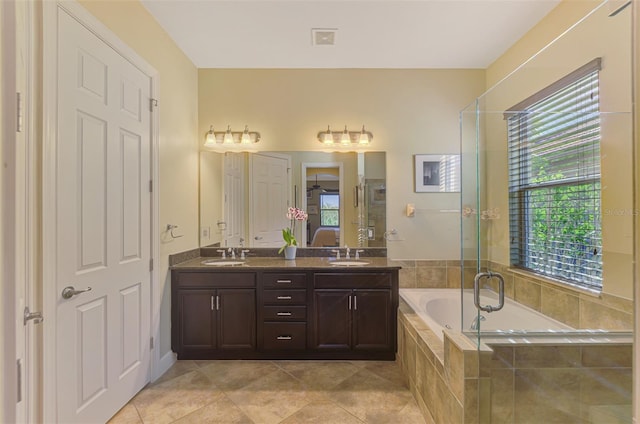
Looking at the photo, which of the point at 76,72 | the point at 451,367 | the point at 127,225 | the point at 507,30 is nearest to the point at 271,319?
the point at 127,225

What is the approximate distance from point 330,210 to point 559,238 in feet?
6.33

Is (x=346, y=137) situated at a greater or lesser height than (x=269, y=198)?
greater

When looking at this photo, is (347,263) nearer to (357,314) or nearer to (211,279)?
(357,314)

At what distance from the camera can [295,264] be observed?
2.77 m

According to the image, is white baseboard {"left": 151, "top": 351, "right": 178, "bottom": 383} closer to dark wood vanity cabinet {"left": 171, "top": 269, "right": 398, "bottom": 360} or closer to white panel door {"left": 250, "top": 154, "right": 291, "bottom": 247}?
dark wood vanity cabinet {"left": 171, "top": 269, "right": 398, "bottom": 360}

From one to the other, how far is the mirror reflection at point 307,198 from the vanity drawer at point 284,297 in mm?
660

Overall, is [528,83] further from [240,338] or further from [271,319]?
[240,338]

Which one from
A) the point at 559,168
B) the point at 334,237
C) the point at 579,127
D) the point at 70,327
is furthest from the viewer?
the point at 334,237

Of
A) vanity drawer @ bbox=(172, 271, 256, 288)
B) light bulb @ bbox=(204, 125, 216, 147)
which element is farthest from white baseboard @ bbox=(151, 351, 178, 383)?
light bulb @ bbox=(204, 125, 216, 147)

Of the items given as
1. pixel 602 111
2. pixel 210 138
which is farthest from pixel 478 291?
pixel 210 138

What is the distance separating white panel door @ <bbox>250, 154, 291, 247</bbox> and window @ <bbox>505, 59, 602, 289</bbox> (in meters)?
2.06

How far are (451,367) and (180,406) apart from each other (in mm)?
1784

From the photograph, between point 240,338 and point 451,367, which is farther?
point 240,338

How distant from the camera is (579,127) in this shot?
1.74 meters
